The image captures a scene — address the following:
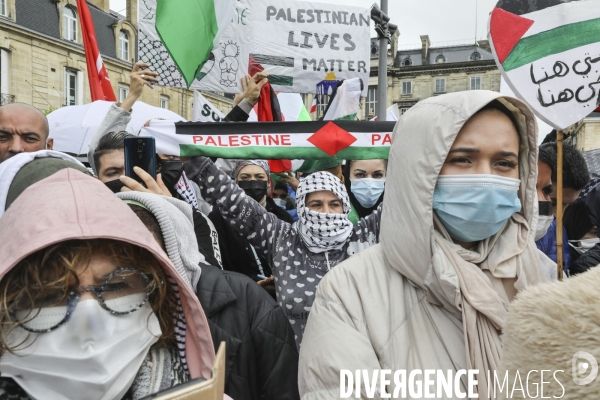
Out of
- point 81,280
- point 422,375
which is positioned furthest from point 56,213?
point 422,375

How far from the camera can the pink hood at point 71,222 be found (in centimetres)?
114

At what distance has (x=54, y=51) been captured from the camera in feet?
90.2

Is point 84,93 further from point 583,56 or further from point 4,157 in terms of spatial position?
point 583,56

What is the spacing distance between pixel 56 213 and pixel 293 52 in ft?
15.3

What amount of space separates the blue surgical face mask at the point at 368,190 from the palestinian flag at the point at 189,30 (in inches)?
66.5

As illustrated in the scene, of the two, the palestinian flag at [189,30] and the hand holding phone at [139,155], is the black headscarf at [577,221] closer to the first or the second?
the hand holding phone at [139,155]

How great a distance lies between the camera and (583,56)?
7.83ft

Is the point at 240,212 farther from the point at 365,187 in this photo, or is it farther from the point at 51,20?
the point at 51,20

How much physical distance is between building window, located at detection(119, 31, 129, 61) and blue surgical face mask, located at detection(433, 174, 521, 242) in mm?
34943

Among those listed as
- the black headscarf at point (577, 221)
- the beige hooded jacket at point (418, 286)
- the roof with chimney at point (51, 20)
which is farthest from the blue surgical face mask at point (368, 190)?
the roof with chimney at point (51, 20)

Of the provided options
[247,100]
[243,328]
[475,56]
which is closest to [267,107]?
[247,100]

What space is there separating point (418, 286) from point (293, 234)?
1447 mm

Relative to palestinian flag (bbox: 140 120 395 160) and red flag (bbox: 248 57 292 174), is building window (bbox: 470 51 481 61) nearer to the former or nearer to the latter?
red flag (bbox: 248 57 292 174)

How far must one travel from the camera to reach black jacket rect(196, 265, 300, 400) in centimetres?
183
